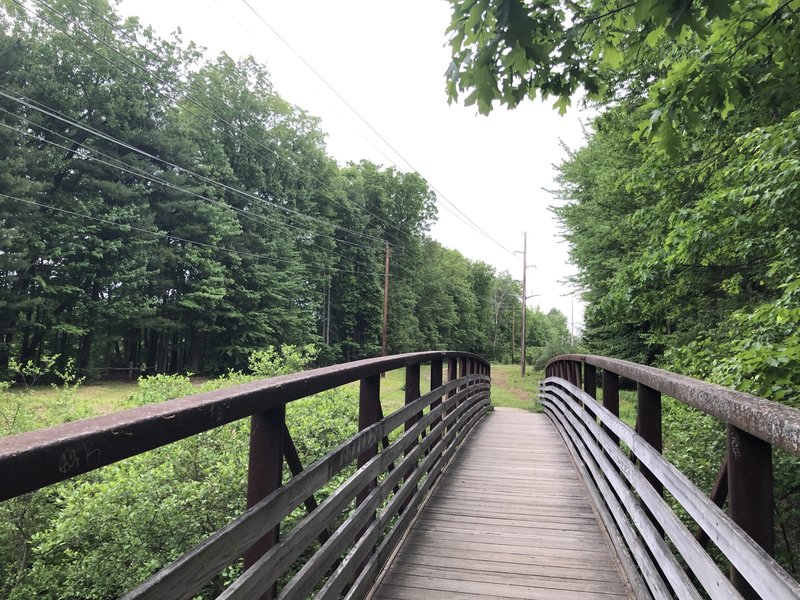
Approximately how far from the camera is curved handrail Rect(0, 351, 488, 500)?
0.81 m

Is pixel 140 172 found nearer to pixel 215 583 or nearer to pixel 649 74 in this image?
pixel 649 74

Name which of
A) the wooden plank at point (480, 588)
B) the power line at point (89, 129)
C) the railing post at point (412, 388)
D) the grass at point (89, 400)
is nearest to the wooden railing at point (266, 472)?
the wooden plank at point (480, 588)

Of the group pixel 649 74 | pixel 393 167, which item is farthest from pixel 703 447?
pixel 393 167

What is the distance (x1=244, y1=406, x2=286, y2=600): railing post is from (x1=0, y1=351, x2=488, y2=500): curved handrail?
0.08 metres

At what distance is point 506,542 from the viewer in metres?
3.34

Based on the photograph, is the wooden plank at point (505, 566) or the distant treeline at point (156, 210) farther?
the distant treeline at point (156, 210)

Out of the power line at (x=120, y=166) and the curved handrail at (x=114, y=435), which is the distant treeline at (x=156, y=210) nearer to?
the power line at (x=120, y=166)

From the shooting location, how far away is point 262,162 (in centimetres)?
3256

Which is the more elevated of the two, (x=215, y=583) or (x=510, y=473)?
(x=510, y=473)

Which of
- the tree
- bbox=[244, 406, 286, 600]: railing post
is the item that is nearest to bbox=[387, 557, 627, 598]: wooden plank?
bbox=[244, 406, 286, 600]: railing post

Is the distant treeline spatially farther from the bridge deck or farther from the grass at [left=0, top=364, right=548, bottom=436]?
the bridge deck

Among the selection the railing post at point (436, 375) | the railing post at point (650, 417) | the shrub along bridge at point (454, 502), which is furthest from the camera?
the railing post at point (436, 375)

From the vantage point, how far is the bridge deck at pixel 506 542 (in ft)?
8.90

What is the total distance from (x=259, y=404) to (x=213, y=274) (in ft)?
89.2
